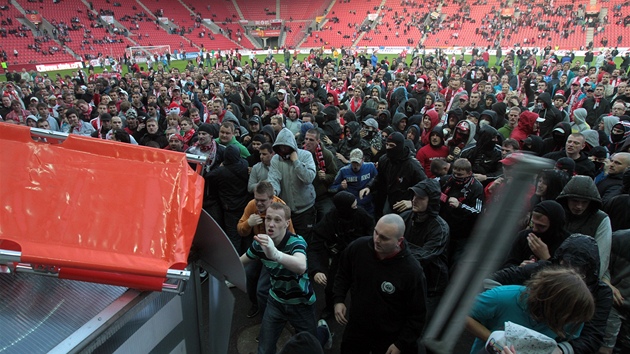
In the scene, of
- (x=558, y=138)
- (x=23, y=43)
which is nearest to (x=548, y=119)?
(x=558, y=138)

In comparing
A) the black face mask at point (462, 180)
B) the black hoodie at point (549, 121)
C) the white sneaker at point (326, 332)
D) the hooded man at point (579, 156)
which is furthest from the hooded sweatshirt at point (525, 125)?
the white sneaker at point (326, 332)

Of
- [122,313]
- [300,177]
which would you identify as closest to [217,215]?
[300,177]

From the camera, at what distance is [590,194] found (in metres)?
3.55

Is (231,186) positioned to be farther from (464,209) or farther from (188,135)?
(464,209)

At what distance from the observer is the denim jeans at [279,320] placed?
3502mm

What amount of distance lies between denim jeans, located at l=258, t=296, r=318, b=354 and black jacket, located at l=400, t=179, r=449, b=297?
44.0 inches

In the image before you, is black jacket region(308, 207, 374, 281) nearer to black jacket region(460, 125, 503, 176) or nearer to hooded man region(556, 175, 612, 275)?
hooded man region(556, 175, 612, 275)

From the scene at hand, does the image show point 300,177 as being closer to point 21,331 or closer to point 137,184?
point 137,184

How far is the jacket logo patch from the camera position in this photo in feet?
10.0

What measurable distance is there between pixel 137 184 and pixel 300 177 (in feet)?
9.67

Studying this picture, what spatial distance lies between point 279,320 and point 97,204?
2.11 metres

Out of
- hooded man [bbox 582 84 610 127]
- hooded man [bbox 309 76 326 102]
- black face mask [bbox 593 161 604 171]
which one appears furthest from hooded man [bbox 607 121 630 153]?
hooded man [bbox 309 76 326 102]

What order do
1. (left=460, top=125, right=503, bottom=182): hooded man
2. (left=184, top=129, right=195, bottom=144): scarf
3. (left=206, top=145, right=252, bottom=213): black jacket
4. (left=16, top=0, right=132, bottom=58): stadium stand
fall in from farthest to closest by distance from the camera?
(left=16, top=0, right=132, bottom=58): stadium stand < (left=184, top=129, right=195, bottom=144): scarf < (left=460, top=125, right=503, bottom=182): hooded man < (left=206, top=145, right=252, bottom=213): black jacket

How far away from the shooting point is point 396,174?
524 centimetres
